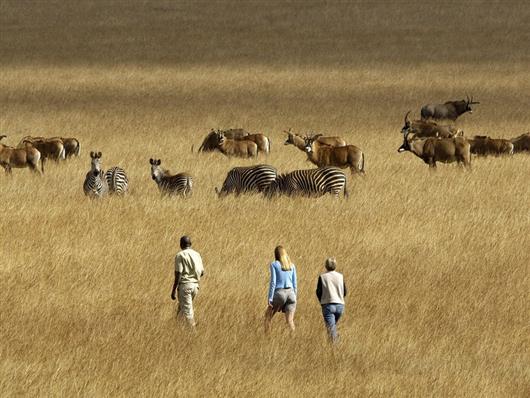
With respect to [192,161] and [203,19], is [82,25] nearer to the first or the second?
[203,19]

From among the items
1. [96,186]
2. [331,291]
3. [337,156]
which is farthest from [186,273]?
[337,156]

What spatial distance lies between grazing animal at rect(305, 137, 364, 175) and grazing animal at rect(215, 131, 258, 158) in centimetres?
400

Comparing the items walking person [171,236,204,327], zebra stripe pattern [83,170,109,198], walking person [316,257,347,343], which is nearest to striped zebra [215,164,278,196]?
zebra stripe pattern [83,170,109,198]

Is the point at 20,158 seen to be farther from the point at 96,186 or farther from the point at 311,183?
the point at 311,183

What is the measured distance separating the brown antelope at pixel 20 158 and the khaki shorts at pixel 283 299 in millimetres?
15093

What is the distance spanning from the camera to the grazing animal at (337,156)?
1046 inches

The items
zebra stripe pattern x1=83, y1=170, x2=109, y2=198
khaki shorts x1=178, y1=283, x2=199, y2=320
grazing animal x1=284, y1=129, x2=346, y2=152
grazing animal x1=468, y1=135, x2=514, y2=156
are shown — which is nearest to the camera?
khaki shorts x1=178, y1=283, x2=199, y2=320

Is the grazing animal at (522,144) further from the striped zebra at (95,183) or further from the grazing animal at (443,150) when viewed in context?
the striped zebra at (95,183)

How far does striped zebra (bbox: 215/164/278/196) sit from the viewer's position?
23.8 meters

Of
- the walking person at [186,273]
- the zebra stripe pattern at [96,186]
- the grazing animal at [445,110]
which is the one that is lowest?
the walking person at [186,273]

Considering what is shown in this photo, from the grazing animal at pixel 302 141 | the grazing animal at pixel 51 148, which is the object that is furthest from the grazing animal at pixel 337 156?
the grazing animal at pixel 51 148

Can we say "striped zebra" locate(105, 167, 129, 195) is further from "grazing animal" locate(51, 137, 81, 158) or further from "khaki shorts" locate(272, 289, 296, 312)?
"khaki shorts" locate(272, 289, 296, 312)

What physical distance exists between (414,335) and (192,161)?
1628cm

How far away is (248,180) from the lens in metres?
23.9
